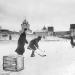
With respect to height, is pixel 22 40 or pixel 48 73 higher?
pixel 22 40

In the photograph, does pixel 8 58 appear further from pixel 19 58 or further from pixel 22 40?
pixel 22 40

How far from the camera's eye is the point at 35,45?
36.8ft

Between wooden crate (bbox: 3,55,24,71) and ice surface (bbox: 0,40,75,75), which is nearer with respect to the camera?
ice surface (bbox: 0,40,75,75)

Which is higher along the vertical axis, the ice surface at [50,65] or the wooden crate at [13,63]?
the wooden crate at [13,63]

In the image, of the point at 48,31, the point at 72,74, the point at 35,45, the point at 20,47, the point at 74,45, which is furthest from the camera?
the point at 48,31

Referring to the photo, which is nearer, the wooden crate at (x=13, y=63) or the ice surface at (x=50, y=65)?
the ice surface at (x=50, y=65)

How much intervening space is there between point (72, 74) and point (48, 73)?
0.83 meters

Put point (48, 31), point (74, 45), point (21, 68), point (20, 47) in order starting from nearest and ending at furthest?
point (21, 68) → point (20, 47) → point (74, 45) → point (48, 31)

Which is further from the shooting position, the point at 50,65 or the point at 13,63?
the point at 50,65

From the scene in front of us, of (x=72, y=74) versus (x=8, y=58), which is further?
(x=8, y=58)

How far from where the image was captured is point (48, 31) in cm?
11250

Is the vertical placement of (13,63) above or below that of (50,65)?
above

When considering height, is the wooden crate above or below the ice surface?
above

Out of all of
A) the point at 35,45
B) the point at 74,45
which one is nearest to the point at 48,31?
the point at 74,45
